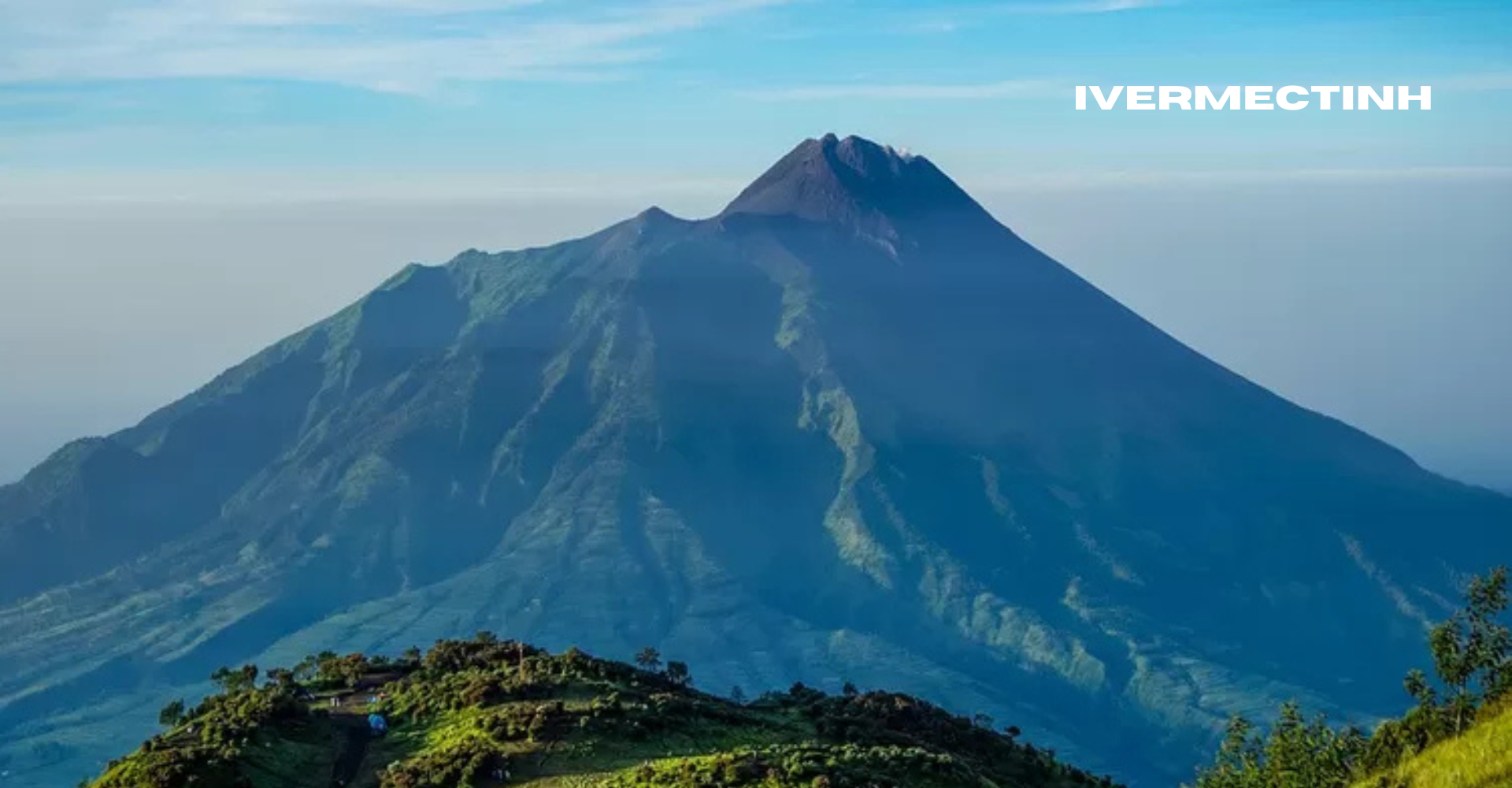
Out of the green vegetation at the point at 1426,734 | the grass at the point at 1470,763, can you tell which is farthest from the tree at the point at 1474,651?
the grass at the point at 1470,763

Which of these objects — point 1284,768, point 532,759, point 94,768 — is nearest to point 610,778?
point 532,759

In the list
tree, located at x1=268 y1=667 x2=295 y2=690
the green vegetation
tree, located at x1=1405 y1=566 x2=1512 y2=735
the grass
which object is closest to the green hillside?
tree, located at x1=268 y1=667 x2=295 y2=690

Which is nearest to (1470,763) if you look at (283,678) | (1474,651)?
(1474,651)

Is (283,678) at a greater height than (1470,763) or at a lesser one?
lesser

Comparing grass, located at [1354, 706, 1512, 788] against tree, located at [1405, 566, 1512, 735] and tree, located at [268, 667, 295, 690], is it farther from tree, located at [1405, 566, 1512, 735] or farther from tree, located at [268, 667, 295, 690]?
tree, located at [268, 667, 295, 690]

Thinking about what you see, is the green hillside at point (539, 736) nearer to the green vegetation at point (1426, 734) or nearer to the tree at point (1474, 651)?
the green vegetation at point (1426, 734)

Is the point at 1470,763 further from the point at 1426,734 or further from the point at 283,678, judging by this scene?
the point at 283,678
